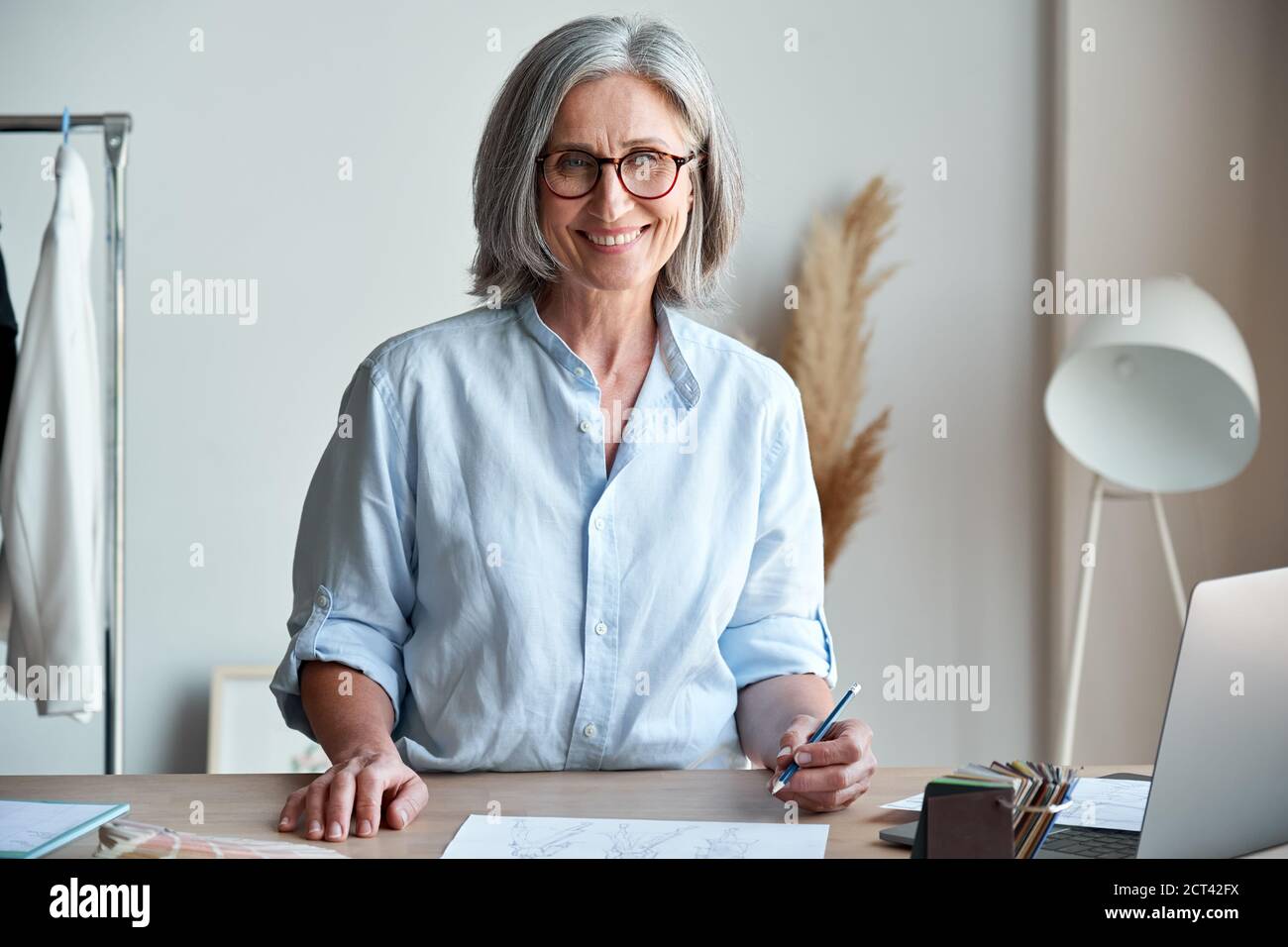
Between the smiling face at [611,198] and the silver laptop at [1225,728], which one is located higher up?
the smiling face at [611,198]

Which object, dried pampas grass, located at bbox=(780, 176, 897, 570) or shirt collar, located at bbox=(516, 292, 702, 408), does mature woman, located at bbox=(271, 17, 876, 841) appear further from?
dried pampas grass, located at bbox=(780, 176, 897, 570)

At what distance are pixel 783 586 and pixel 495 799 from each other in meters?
0.48

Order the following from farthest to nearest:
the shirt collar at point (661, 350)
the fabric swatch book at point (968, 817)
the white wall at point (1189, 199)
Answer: the white wall at point (1189, 199) < the shirt collar at point (661, 350) < the fabric swatch book at point (968, 817)

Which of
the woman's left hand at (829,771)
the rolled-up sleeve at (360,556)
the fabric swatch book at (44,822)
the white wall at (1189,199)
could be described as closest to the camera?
the fabric swatch book at (44,822)

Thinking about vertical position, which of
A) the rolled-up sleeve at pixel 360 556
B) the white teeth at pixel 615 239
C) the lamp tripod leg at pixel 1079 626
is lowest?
the lamp tripod leg at pixel 1079 626

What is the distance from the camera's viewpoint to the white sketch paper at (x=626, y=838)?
1.16 metres

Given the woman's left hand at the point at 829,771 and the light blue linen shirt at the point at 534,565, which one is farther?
the light blue linen shirt at the point at 534,565

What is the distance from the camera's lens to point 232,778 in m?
→ 1.42

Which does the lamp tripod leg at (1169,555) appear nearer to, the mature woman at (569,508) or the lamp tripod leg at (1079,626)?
the lamp tripod leg at (1079,626)

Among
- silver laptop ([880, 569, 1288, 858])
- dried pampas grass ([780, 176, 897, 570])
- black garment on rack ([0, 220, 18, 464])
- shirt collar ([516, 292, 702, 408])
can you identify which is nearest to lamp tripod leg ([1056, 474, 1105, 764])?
dried pampas grass ([780, 176, 897, 570])

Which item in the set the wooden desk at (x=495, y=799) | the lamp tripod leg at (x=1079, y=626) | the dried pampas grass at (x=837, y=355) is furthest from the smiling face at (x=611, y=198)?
the lamp tripod leg at (x=1079, y=626)

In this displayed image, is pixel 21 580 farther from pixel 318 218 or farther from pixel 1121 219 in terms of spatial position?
pixel 1121 219

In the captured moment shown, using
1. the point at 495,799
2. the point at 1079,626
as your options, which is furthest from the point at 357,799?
the point at 1079,626

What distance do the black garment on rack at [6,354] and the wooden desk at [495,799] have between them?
1.39 metres
